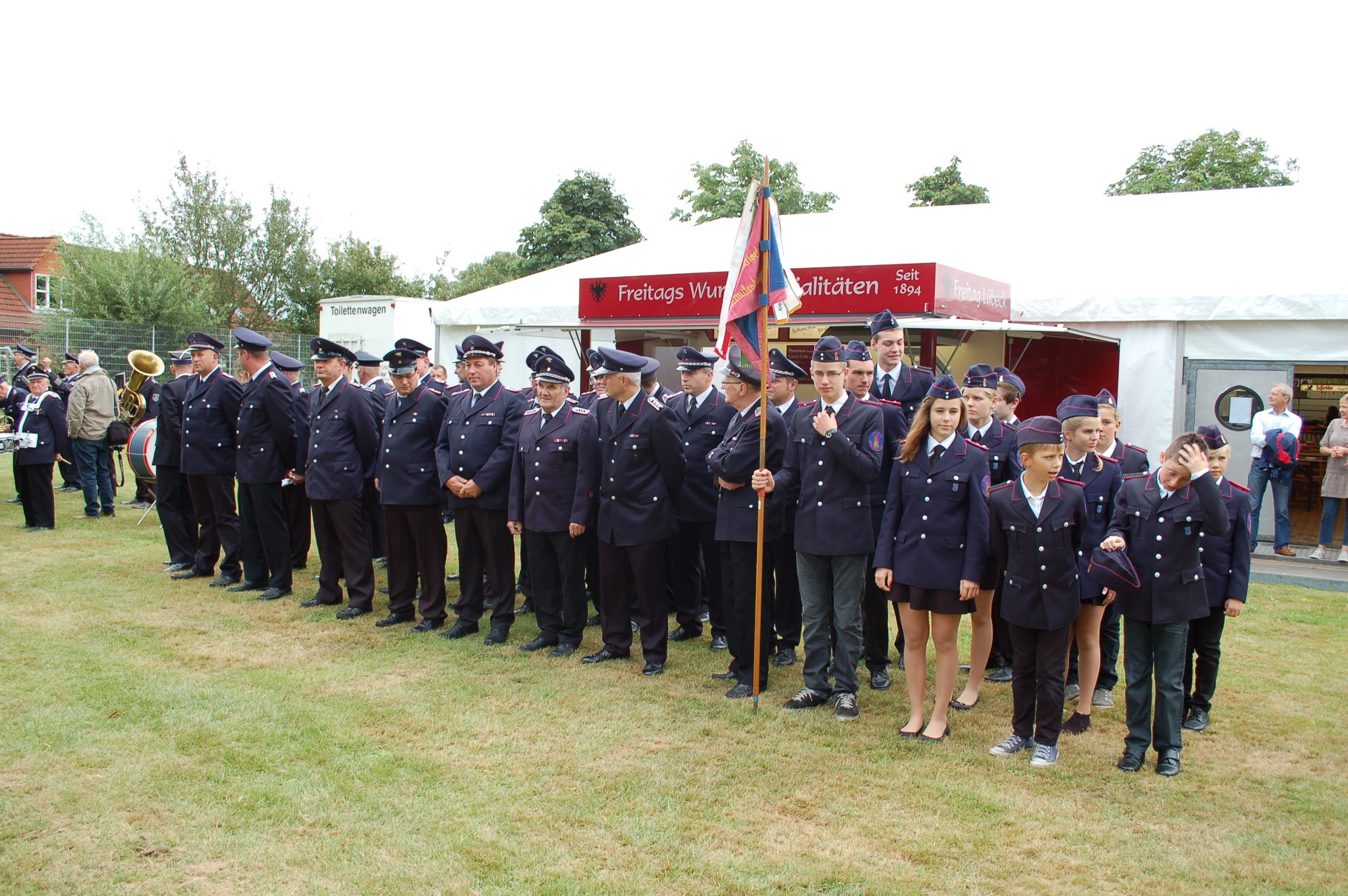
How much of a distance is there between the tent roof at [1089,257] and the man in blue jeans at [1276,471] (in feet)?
3.69

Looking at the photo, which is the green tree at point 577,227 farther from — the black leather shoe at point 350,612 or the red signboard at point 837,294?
the black leather shoe at point 350,612

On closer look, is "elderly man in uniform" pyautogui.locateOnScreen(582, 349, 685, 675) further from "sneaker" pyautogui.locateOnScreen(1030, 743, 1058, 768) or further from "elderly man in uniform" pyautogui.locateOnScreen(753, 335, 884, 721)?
"sneaker" pyautogui.locateOnScreen(1030, 743, 1058, 768)

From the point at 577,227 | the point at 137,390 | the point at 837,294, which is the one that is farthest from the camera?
the point at 577,227

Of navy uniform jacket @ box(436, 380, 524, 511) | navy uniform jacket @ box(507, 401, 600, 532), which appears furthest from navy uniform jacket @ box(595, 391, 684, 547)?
navy uniform jacket @ box(436, 380, 524, 511)

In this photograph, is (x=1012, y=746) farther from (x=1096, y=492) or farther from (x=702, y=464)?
(x=702, y=464)

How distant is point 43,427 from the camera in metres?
10.7

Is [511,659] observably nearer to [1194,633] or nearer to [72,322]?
[1194,633]

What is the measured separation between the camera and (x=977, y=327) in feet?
30.9

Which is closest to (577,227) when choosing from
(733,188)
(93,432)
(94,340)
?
(733,188)

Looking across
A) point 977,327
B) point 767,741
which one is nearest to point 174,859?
point 767,741

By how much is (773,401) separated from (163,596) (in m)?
5.35

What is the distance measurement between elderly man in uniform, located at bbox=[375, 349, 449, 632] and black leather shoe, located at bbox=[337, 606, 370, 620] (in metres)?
0.27

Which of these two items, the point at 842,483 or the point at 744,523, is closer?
the point at 842,483

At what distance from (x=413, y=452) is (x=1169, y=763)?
17.1 ft
